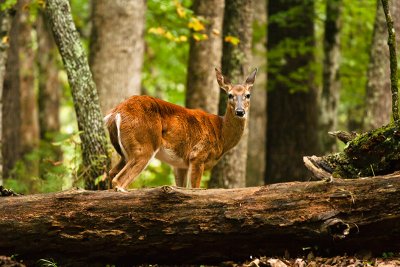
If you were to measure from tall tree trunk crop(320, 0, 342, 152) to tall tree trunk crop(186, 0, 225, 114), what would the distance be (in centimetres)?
376

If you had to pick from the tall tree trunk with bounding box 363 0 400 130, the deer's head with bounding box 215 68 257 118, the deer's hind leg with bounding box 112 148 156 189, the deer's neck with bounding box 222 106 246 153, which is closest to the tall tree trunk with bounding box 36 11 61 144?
the tall tree trunk with bounding box 363 0 400 130

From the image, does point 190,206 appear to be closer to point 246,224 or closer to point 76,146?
point 246,224

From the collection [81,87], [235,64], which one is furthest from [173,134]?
[235,64]

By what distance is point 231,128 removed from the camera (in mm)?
9594

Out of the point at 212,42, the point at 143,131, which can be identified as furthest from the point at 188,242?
the point at 212,42

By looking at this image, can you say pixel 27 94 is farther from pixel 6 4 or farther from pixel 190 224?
pixel 190 224

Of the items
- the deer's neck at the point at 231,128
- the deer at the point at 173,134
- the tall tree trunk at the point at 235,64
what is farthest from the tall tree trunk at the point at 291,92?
the deer at the point at 173,134

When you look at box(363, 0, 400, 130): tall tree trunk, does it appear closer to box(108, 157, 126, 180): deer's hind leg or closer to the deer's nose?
the deer's nose

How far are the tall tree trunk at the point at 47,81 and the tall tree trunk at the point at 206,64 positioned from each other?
7.69m

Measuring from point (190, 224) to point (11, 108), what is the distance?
10.4m

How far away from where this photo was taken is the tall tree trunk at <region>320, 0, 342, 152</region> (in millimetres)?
15102

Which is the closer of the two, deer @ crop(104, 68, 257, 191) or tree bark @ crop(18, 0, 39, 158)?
deer @ crop(104, 68, 257, 191)

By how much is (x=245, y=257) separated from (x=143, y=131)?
276 centimetres

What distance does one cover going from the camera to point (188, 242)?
5.90 metres
